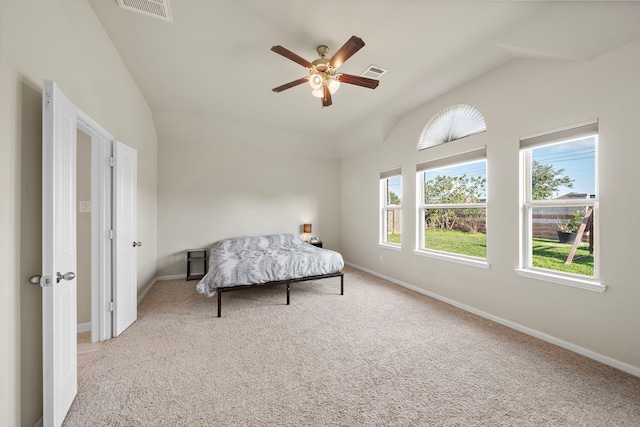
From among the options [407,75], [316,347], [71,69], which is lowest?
[316,347]

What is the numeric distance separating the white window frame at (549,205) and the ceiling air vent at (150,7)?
3.73 m

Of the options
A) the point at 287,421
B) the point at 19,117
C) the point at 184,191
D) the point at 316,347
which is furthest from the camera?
the point at 184,191

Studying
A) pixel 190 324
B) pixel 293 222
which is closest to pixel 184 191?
pixel 293 222

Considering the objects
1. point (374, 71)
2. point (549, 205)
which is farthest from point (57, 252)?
point (549, 205)

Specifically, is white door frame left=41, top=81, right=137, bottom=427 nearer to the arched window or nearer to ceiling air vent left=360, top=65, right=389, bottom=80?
ceiling air vent left=360, top=65, right=389, bottom=80

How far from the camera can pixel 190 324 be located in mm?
2867

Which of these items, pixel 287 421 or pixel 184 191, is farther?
pixel 184 191

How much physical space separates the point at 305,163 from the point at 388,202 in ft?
7.32

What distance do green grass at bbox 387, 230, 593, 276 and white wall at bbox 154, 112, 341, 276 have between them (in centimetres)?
310

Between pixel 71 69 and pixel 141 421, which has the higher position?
pixel 71 69

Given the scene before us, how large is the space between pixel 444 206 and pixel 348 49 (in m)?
2.63

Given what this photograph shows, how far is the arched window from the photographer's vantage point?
321 centimetres

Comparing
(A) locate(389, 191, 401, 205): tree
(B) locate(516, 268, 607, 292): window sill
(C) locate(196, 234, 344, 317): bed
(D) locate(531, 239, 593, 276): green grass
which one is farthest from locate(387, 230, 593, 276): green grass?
(C) locate(196, 234, 344, 317): bed

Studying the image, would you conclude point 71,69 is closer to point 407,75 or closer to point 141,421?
point 141,421
